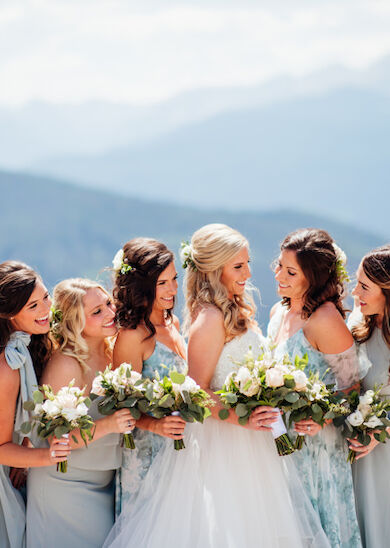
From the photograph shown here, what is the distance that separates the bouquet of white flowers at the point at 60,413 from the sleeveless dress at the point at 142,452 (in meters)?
0.63

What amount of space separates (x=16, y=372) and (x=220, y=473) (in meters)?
1.51

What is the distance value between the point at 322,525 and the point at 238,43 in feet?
66.0

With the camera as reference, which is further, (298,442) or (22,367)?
(298,442)

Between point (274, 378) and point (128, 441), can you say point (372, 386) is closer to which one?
point (274, 378)

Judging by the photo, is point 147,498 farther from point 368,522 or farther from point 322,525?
point 368,522

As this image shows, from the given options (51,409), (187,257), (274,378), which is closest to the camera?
(51,409)

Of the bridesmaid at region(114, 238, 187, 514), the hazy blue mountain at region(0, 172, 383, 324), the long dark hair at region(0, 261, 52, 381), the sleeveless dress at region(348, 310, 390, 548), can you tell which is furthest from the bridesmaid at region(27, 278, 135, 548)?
the hazy blue mountain at region(0, 172, 383, 324)

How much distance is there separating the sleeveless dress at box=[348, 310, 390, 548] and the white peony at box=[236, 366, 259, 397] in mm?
1068

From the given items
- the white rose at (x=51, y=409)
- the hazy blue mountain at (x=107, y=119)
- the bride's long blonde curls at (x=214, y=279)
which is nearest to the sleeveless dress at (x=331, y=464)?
the bride's long blonde curls at (x=214, y=279)

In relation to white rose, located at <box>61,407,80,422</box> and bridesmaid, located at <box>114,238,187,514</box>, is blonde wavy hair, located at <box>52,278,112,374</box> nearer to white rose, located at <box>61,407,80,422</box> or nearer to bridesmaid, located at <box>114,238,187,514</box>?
bridesmaid, located at <box>114,238,187,514</box>

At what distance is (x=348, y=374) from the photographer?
4.95 m

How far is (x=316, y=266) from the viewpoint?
502cm

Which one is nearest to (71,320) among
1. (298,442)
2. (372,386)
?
(298,442)

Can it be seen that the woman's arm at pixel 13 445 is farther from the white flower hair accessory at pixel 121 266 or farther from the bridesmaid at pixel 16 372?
the white flower hair accessory at pixel 121 266
